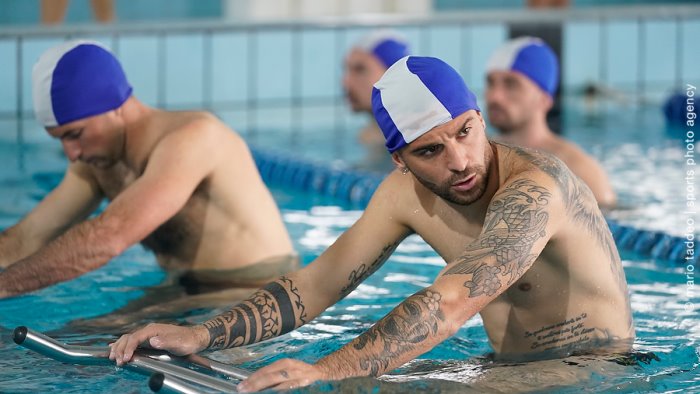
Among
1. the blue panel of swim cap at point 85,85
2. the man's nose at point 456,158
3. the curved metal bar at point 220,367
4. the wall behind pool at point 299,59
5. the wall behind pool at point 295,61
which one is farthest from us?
the wall behind pool at point 299,59

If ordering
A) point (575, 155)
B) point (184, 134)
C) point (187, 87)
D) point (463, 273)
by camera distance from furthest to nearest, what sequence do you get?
point (187, 87)
point (575, 155)
point (184, 134)
point (463, 273)

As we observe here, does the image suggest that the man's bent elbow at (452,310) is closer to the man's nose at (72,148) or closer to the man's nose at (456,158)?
the man's nose at (456,158)

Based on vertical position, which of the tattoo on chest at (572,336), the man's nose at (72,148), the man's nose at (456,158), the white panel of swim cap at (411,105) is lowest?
the tattoo on chest at (572,336)

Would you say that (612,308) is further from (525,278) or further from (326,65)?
(326,65)

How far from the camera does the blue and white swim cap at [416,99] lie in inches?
124

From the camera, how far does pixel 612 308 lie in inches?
137

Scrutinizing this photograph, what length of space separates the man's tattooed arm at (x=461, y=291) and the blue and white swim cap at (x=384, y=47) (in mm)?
5073

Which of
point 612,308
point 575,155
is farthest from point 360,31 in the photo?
point 612,308

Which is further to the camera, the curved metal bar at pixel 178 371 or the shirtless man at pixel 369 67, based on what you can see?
the shirtless man at pixel 369 67

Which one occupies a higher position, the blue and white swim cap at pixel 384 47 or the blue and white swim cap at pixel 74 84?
the blue and white swim cap at pixel 74 84

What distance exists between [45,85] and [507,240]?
2088 mm

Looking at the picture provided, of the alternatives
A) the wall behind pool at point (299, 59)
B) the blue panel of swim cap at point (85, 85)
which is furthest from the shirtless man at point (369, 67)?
the blue panel of swim cap at point (85, 85)

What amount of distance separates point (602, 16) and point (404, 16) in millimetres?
1868

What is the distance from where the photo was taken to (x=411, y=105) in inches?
125
